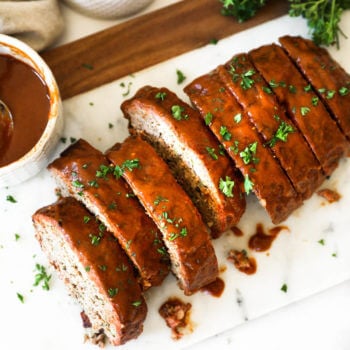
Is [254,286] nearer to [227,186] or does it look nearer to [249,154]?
[227,186]

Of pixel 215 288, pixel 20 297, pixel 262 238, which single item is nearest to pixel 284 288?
pixel 262 238

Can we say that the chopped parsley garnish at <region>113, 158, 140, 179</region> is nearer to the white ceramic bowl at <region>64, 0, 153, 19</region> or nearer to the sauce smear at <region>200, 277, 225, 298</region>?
the sauce smear at <region>200, 277, 225, 298</region>

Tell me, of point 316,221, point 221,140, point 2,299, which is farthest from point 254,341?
point 2,299


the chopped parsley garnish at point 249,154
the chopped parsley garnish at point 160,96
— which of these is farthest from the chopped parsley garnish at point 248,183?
the chopped parsley garnish at point 160,96

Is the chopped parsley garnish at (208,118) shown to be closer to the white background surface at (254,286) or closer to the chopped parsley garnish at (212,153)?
the chopped parsley garnish at (212,153)

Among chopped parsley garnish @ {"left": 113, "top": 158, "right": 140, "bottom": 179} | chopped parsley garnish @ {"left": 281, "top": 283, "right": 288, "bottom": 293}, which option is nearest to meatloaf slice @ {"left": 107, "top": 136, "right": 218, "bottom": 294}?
chopped parsley garnish @ {"left": 113, "top": 158, "right": 140, "bottom": 179}

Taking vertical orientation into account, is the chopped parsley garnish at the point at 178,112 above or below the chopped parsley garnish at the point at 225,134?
above
